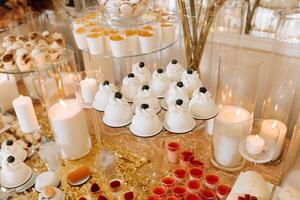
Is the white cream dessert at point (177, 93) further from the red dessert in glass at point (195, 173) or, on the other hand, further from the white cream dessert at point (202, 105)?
the red dessert in glass at point (195, 173)

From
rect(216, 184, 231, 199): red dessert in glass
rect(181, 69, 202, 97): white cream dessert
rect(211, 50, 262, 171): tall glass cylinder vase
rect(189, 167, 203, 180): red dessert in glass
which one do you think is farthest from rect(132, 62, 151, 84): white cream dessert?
rect(216, 184, 231, 199): red dessert in glass

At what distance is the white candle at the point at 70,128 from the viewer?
4.11 ft

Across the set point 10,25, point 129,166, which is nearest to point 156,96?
point 129,166

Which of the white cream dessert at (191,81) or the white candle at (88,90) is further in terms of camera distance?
the white candle at (88,90)

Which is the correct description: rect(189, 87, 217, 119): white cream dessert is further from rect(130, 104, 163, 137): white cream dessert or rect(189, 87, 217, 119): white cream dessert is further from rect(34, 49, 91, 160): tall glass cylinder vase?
rect(34, 49, 91, 160): tall glass cylinder vase

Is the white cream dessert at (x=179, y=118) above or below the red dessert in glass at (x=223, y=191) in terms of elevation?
above

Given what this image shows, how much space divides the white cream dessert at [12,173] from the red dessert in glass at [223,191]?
2.36 ft

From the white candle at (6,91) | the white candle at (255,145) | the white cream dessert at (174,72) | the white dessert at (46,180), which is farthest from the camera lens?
the white candle at (6,91)

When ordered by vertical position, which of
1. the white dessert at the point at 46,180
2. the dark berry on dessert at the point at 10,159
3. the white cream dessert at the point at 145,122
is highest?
the white cream dessert at the point at 145,122

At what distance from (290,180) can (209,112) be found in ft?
1.15

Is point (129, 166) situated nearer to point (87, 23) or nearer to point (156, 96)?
point (156, 96)

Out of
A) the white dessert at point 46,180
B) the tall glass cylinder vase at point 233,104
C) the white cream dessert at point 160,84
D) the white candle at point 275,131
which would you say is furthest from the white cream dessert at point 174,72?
the white dessert at point 46,180

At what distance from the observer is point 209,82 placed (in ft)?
5.12

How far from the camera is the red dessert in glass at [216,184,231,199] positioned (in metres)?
1.07
